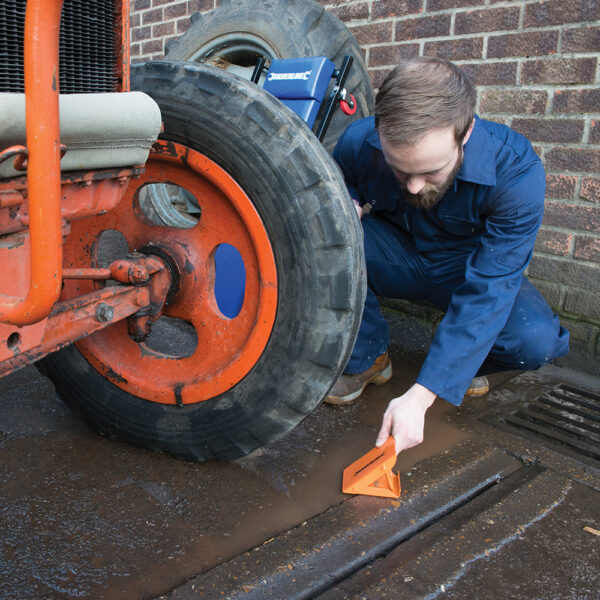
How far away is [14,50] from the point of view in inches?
41.8

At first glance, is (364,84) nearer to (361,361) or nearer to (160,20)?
(361,361)

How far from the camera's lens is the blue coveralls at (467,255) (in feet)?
5.25

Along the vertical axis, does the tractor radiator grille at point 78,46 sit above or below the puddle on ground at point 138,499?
above

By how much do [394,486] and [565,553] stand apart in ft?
1.37

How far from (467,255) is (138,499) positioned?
133 cm

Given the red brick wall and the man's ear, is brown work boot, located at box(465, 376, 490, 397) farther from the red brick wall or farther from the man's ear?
the man's ear

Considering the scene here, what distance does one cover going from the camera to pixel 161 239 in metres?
1.67

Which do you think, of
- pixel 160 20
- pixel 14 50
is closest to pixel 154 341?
pixel 14 50

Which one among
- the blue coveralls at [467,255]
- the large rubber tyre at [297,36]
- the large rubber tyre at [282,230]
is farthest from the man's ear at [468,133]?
the large rubber tyre at [297,36]

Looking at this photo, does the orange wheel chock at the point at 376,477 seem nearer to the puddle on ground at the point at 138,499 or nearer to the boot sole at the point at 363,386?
the puddle on ground at the point at 138,499

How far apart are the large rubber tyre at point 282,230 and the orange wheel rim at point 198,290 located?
3 cm

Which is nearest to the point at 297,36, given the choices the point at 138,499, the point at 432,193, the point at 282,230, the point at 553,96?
the point at 553,96

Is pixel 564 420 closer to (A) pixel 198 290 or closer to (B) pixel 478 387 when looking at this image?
(B) pixel 478 387

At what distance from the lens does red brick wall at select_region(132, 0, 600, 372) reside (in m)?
2.16
